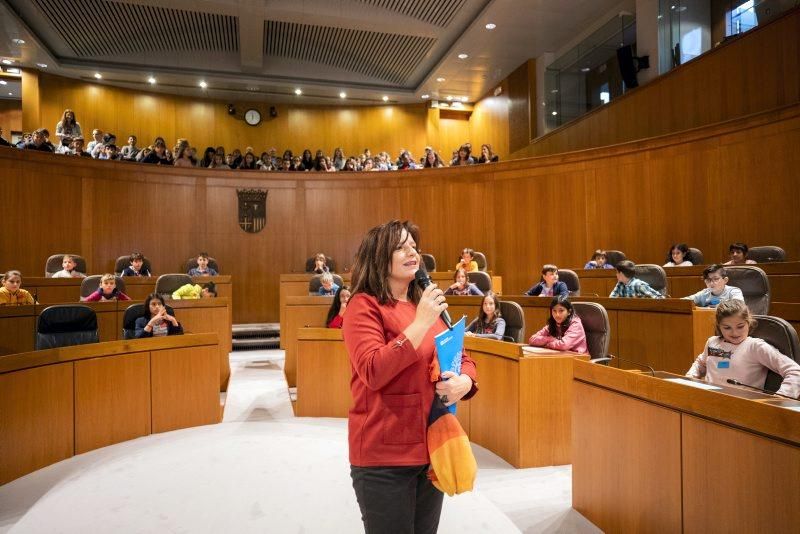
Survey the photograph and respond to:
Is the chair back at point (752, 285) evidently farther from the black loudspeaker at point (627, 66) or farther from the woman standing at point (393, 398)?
the black loudspeaker at point (627, 66)

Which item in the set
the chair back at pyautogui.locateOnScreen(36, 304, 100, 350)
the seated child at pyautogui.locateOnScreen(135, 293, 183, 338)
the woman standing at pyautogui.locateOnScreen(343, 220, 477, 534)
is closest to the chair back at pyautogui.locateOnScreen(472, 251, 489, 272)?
the seated child at pyautogui.locateOnScreen(135, 293, 183, 338)

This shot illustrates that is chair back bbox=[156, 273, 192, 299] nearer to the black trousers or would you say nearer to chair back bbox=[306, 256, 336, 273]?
chair back bbox=[306, 256, 336, 273]

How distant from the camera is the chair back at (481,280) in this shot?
6673 mm

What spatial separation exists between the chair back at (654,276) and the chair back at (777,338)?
274 centimetres

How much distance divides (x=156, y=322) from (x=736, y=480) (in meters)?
4.33

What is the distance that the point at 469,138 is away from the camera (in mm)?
14617

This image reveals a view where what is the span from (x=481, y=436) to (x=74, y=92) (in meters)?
12.6

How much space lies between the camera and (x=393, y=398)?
50.2 inches

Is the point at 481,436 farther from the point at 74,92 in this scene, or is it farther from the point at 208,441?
the point at 74,92

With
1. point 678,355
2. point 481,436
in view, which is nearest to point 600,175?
point 678,355

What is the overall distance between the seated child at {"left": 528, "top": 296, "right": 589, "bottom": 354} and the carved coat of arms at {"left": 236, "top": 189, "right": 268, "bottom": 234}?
7.47 meters

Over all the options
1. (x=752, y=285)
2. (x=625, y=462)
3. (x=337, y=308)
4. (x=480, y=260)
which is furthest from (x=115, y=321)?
(x=752, y=285)

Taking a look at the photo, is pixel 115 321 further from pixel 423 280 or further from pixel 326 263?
pixel 423 280

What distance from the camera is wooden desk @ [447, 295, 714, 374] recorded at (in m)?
4.11
